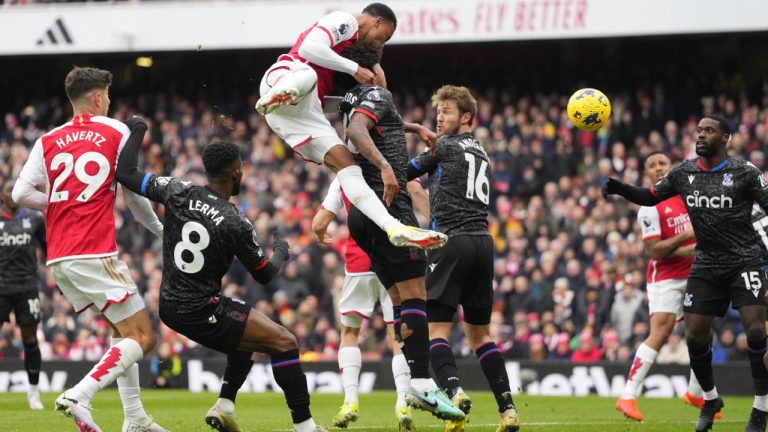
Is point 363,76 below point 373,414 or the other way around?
the other way around

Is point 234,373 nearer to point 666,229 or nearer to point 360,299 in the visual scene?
point 360,299

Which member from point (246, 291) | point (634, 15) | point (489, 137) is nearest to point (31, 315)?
point (246, 291)

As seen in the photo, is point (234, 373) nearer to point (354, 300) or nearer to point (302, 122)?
point (302, 122)

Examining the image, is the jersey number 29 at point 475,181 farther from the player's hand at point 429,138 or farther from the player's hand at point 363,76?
the player's hand at point 363,76

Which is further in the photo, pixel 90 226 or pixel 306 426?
pixel 90 226

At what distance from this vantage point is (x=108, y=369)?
8.17 meters

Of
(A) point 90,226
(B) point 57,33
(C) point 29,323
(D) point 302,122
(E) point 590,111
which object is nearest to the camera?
(A) point 90,226

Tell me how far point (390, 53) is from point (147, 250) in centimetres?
825

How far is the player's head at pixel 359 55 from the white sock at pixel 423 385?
93.6 inches

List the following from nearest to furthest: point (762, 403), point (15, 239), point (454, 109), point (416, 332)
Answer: point (416, 332), point (454, 109), point (762, 403), point (15, 239)

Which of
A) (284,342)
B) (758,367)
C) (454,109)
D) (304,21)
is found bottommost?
(758,367)

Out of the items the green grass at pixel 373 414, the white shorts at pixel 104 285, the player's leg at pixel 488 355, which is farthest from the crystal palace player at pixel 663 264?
the white shorts at pixel 104 285

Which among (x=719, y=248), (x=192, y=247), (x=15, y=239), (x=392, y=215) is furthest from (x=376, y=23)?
(x=15, y=239)

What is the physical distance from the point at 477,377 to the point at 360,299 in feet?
19.7
